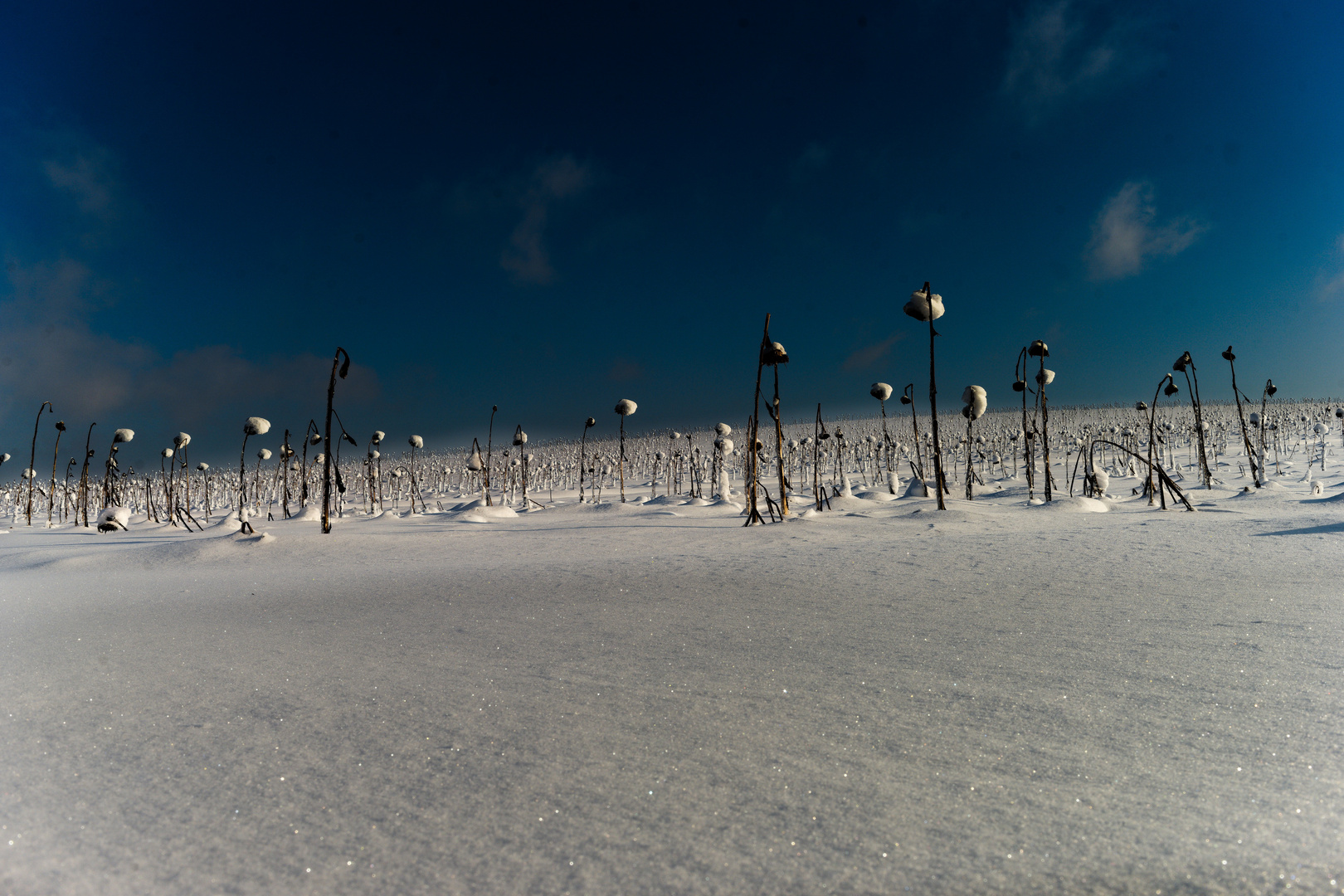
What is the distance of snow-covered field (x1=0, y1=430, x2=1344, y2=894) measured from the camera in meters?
0.97

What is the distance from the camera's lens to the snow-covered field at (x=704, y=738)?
967 millimetres

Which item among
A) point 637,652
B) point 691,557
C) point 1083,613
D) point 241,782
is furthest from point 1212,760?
point 691,557

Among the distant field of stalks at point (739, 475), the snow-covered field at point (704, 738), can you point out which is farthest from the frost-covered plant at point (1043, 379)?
the snow-covered field at point (704, 738)

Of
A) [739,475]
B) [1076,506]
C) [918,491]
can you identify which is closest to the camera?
[1076,506]

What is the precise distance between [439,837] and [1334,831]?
4.90ft

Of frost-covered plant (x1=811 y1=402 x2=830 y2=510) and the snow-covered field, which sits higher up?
frost-covered plant (x1=811 y1=402 x2=830 y2=510)

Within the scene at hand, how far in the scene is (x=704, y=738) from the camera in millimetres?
1384

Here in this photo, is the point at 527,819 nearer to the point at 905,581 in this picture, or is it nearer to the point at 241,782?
the point at 241,782

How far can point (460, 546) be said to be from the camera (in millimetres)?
5164

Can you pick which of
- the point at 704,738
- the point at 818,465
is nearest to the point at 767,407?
the point at 704,738

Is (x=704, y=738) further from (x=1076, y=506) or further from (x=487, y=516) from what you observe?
(x=487, y=516)

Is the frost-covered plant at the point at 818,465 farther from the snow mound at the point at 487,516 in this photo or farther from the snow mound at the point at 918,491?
the snow mound at the point at 487,516

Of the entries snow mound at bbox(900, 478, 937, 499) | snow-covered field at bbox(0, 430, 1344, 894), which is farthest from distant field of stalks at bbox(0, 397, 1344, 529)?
snow-covered field at bbox(0, 430, 1344, 894)

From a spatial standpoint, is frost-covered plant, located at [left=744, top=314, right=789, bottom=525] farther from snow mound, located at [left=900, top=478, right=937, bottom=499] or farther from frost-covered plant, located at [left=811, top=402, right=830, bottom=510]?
snow mound, located at [left=900, top=478, right=937, bottom=499]
